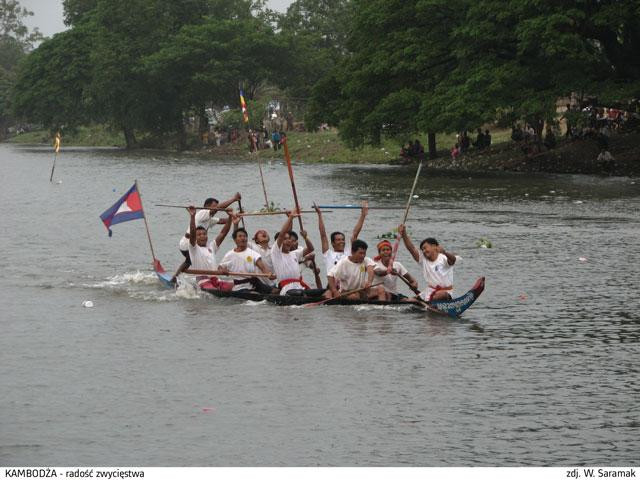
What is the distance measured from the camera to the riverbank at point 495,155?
48.2 m

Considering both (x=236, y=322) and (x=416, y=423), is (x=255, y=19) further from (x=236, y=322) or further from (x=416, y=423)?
(x=416, y=423)

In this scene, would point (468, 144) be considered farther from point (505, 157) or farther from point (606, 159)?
point (606, 159)

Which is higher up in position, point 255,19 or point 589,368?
point 255,19

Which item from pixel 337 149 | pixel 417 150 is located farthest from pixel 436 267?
pixel 337 149

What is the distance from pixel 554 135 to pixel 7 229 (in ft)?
94.6

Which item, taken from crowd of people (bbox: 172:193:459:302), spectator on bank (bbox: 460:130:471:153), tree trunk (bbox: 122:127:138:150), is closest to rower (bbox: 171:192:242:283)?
crowd of people (bbox: 172:193:459:302)

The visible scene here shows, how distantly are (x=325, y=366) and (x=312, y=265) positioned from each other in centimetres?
547

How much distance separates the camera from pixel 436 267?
1856 centimetres

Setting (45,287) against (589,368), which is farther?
(45,287)

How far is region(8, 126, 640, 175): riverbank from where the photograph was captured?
48188 millimetres

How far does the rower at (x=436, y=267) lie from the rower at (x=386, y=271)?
1.54 feet

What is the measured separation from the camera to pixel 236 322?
18703 millimetres

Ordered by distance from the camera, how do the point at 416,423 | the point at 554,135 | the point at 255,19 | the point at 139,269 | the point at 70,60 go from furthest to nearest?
the point at 70,60 < the point at 255,19 < the point at 554,135 < the point at 139,269 < the point at 416,423
